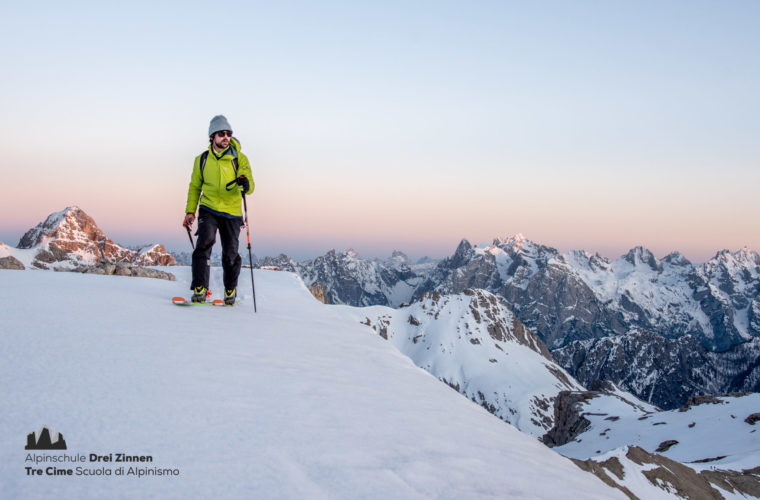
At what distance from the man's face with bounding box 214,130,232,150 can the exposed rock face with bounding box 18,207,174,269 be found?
165 m

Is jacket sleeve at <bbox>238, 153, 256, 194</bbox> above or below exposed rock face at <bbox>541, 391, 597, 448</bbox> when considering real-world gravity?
above

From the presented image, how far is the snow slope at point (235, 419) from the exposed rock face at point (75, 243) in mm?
168503

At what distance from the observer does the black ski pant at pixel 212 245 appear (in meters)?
8.93

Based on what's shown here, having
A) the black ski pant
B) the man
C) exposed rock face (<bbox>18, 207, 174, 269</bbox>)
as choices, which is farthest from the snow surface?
exposed rock face (<bbox>18, 207, 174, 269</bbox>)

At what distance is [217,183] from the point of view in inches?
347

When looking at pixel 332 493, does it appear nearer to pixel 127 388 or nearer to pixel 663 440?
pixel 127 388

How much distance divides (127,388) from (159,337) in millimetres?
1903

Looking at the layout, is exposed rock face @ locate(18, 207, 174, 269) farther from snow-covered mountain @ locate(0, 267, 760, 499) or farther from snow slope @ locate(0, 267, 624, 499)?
snow slope @ locate(0, 267, 624, 499)

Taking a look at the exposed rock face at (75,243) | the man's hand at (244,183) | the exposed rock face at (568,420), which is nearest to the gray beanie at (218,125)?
the man's hand at (244,183)

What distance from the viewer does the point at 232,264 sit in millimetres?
9461

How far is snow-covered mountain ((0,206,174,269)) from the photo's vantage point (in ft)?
507

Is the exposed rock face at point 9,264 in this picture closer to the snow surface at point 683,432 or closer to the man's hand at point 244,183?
the man's hand at point 244,183

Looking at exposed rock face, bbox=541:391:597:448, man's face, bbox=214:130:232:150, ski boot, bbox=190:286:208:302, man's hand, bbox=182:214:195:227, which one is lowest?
exposed rock face, bbox=541:391:597:448

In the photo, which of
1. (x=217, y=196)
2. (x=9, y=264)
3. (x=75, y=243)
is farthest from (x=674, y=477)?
(x=75, y=243)
